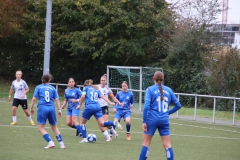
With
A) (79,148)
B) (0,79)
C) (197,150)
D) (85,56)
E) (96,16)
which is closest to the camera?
(79,148)

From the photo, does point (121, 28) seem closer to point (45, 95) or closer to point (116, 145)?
point (116, 145)

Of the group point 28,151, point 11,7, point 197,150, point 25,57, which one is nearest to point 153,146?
point 197,150

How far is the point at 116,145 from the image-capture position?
1512cm

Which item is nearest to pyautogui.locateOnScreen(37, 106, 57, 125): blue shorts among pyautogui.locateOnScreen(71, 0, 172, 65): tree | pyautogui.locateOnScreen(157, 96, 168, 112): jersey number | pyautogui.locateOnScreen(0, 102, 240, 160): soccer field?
pyautogui.locateOnScreen(0, 102, 240, 160): soccer field

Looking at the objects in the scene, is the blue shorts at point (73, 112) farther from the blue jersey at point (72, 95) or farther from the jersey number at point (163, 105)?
the jersey number at point (163, 105)

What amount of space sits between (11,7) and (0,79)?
6.47 m

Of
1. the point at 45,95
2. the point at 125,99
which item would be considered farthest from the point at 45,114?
the point at 125,99

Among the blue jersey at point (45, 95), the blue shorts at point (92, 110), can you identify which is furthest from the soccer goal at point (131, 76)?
the blue jersey at point (45, 95)

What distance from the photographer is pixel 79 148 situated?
13938 mm

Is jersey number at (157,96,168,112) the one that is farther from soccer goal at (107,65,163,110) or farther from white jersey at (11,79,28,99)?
soccer goal at (107,65,163,110)

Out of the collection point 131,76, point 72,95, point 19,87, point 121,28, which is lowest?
point 72,95

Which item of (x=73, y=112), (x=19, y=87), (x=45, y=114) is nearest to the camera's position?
(x=45, y=114)

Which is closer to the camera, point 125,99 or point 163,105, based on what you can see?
point 163,105

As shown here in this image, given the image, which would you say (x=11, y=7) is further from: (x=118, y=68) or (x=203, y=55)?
(x=203, y=55)
